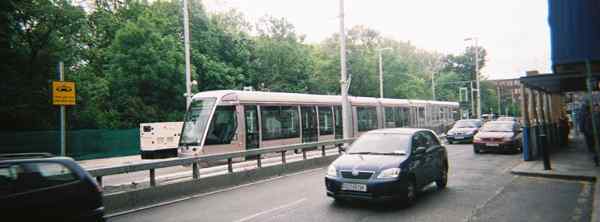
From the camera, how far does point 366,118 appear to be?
26422 mm

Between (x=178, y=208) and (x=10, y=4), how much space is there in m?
19.0

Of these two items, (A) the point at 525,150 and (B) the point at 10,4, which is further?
(B) the point at 10,4

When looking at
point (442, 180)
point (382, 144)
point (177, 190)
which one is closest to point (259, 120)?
point (177, 190)

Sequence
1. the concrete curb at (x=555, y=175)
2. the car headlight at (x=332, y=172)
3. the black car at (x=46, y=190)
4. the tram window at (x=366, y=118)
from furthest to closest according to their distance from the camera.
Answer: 1. the tram window at (x=366, y=118)
2. the concrete curb at (x=555, y=175)
3. the car headlight at (x=332, y=172)
4. the black car at (x=46, y=190)

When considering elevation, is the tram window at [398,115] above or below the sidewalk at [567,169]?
above

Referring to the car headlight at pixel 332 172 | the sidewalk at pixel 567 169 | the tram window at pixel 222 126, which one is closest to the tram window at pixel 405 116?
the sidewalk at pixel 567 169

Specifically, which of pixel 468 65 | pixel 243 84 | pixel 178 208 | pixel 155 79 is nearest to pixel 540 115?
pixel 178 208

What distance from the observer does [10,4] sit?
70.9 ft

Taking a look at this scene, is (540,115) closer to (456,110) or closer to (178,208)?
(178,208)

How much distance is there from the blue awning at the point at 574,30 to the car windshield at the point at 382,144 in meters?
4.30

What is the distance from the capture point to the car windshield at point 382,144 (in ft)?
29.1

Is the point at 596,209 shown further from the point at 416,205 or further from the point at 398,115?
the point at 398,115

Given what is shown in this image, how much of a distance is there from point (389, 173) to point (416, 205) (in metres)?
0.98

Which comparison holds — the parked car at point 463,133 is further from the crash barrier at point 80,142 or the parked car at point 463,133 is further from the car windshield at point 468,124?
the crash barrier at point 80,142
